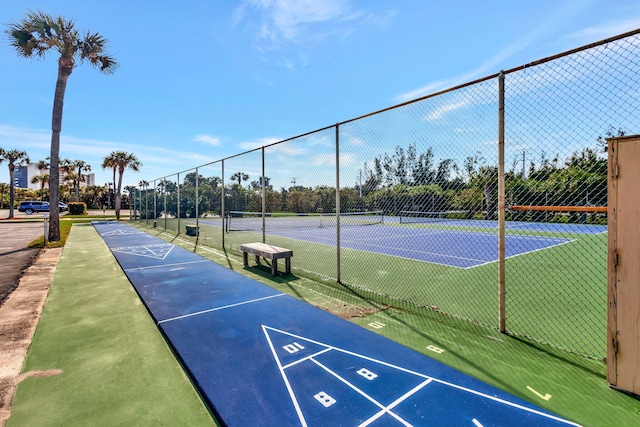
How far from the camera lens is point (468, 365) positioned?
342 cm

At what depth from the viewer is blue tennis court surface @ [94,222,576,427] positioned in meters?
2.62

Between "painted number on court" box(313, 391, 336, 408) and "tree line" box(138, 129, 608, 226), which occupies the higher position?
"tree line" box(138, 129, 608, 226)

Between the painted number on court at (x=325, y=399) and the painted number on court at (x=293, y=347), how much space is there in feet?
2.92

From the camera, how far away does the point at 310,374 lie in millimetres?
3256

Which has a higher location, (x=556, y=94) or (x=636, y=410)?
(x=556, y=94)

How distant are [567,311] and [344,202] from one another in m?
5.43

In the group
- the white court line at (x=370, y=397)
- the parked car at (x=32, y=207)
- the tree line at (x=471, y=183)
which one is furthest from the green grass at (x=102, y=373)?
the parked car at (x=32, y=207)

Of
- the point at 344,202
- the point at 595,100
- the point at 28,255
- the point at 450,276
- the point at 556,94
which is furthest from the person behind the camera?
the point at 28,255

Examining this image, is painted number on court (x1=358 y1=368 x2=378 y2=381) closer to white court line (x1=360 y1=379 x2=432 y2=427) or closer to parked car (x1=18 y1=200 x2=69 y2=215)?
white court line (x1=360 y1=379 x2=432 y2=427)

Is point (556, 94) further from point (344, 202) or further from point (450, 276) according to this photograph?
point (344, 202)

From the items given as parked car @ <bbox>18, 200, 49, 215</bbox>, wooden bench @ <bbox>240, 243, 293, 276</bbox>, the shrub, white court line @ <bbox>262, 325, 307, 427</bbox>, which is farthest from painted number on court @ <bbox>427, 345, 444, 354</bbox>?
parked car @ <bbox>18, 200, 49, 215</bbox>

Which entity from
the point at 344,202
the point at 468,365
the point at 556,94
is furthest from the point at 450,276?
the point at 556,94

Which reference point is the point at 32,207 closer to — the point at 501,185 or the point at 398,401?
the point at 398,401

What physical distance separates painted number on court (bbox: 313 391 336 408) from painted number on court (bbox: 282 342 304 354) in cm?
89
